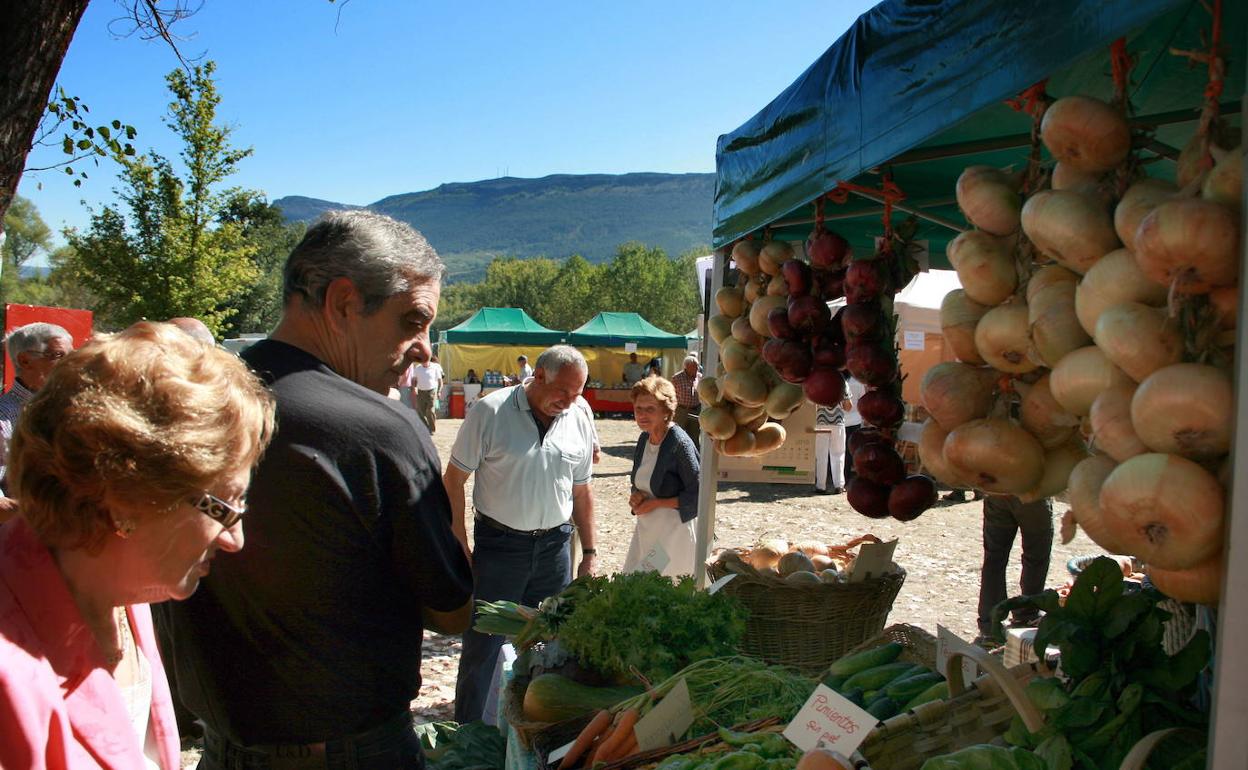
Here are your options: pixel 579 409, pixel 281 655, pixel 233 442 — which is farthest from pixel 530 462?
pixel 233 442

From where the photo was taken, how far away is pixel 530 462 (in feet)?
13.7

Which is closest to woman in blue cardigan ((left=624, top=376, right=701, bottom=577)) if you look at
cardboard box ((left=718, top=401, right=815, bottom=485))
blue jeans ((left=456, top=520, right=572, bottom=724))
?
blue jeans ((left=456, top=520, right=572, bottom=724))

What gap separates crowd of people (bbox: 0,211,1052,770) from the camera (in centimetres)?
122

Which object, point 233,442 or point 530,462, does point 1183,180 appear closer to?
point 233,442

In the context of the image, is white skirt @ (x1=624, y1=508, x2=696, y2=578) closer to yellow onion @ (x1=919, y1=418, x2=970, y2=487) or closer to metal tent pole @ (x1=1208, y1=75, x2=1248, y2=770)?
yellow onion @ (x1=919, y1=418, x2=970, y2=487)

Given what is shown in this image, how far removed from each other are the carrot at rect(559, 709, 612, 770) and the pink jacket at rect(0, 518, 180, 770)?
3.65ft

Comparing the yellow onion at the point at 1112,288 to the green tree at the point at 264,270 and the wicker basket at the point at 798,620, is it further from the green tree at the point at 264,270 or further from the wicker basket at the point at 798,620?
the green tree at the point at 264,270

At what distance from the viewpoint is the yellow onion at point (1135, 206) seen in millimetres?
1261

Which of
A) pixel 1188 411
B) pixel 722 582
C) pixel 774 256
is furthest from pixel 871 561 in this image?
pixel 1188 411

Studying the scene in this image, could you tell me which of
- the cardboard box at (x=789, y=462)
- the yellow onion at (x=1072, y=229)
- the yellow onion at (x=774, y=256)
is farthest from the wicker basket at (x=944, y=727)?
the cardboard box at (x=789, y=462)

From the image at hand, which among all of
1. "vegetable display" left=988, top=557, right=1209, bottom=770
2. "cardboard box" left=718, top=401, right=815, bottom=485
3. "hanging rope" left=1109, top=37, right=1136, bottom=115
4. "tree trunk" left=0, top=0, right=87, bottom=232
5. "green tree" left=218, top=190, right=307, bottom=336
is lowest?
"cardboard box" left=718, top=401, right=815, bottom=485

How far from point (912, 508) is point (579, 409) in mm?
2761

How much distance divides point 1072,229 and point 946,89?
515 millimetres

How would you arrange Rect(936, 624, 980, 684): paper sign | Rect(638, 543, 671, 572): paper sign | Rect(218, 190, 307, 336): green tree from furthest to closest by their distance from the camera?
1. Rect(218, 190, 307, 336): green tree
2. Rect(638, 543, 671, 572): paper sign
3. Rect(936, 624, 980, 684): paper sign
